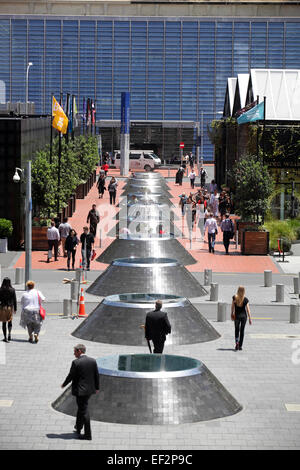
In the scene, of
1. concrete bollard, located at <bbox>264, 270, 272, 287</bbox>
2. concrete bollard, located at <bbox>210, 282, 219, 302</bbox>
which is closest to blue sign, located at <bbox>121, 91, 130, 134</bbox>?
concrete bollard, located at <bbox>264, 270, 272, 287</bbox>

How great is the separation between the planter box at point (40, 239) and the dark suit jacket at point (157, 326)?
69.3ft

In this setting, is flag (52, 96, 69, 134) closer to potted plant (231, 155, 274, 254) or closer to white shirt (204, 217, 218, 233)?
potted plant (231, 155, 274, 254)

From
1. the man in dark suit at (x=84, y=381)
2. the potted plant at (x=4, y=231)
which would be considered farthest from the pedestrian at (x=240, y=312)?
the potted plant at (x=4, y=231)

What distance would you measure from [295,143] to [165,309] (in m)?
28.7

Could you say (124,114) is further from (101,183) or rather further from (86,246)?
(86,246)

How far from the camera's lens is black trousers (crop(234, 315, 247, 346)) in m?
20.3

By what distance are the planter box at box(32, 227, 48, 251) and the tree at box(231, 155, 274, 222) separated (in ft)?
27.2

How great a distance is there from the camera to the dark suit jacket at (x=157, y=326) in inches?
691

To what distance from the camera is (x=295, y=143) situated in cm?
4788

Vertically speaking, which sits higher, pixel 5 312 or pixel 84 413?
pixel 5 312

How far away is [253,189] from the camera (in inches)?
1585

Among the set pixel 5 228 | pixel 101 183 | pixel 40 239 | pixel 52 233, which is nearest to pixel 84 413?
pixel 52 233

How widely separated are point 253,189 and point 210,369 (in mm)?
22490
